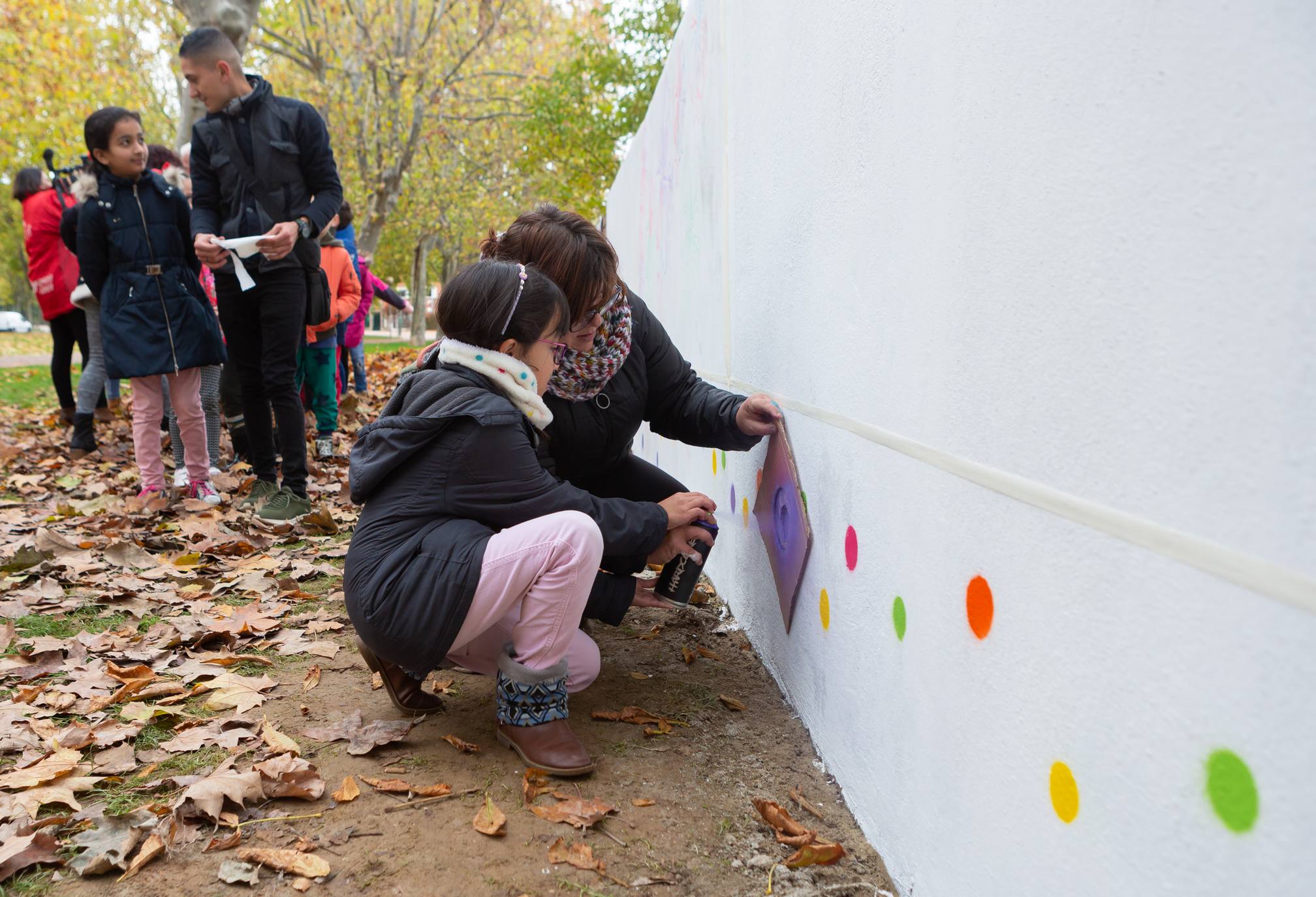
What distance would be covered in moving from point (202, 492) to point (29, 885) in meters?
3.37

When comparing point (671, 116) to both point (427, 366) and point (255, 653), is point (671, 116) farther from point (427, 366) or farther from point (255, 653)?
point (255, 653)

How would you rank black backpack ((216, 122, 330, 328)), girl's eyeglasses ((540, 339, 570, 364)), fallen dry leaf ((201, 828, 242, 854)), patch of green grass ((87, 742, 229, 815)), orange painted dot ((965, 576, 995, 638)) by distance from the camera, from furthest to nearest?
black backpack ((216, 122, 330, 328))
girl's eyeglasses ((540, 339, 570, 364))
patch of green grass ((87, 742, 229, 815))
fallen dry leaf ((201, 828, 242, 854))
orange painted dot ((965, 576, 995, 638))

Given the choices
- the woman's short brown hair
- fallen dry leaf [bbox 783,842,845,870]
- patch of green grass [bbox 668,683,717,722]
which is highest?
the woman's short brown hair

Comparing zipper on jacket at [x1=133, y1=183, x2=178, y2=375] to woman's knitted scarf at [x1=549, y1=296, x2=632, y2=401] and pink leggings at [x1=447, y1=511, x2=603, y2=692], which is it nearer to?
woman's knitted scarf at [x1=549, y1=296, x2=632, y2=401]

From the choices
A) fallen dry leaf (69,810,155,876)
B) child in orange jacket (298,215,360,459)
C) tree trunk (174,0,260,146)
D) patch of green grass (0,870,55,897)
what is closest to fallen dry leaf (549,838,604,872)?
fallen dry leaf (69,810,155,876)

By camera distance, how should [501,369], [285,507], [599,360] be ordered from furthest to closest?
[285,507] < [599,360] < [501,369]

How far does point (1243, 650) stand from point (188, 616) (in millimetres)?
3099

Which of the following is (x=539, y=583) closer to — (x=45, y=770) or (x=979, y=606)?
(x=979, y=606)

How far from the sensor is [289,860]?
1756mm

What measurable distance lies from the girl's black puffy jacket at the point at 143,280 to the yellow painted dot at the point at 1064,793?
440cm

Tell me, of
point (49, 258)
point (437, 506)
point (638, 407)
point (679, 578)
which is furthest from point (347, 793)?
point (49, 258)

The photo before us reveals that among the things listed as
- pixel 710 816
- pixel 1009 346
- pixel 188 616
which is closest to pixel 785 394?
pixel 710 816

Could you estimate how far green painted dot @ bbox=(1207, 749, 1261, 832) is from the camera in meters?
0.83

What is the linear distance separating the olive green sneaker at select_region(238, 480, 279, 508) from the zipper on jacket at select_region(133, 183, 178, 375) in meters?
0.65
